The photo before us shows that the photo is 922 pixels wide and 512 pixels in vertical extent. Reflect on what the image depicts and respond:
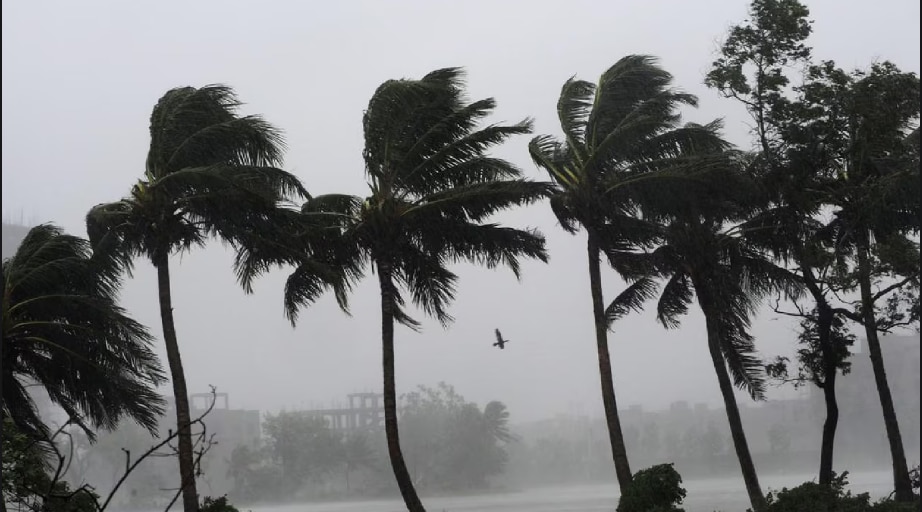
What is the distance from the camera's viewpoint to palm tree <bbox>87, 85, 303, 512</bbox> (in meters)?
18.2

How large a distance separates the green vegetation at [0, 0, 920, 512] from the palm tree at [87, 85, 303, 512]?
1.6 inches

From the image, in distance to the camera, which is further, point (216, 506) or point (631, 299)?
point (631, 299)

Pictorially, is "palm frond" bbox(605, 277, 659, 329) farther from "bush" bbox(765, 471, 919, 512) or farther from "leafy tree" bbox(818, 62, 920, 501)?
"bush" bbox(765, 471, 919, 512)

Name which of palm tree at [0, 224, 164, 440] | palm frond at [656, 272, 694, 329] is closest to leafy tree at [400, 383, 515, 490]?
palm frond at [656, 272, 694, 329]

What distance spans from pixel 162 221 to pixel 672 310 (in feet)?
36.8

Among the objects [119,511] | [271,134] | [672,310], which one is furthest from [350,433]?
[271,134]

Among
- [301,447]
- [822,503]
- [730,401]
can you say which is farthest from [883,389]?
[301,447]

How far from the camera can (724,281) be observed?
74.6 ft

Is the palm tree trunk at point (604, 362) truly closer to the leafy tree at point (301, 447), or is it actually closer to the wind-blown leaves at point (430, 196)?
the wind-blown leaves at point (430, 196)

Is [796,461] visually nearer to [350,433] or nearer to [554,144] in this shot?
[350,433]

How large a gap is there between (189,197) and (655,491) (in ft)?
29.5

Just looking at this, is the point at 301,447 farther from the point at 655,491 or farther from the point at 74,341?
the point at 655,491

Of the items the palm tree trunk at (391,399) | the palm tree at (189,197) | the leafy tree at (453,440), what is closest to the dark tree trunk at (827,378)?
the palm tree trunk at (391,399)

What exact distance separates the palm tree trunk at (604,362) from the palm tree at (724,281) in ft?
4.91
